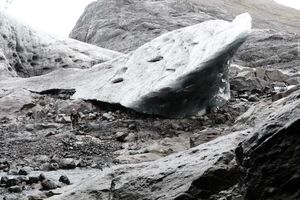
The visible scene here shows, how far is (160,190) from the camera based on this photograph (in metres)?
4.38

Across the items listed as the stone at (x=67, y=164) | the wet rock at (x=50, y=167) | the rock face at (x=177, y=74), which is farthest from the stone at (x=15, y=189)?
the rock face at (x=177, y=74)

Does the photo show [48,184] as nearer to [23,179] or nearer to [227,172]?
[23,179]

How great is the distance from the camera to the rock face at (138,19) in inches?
1186

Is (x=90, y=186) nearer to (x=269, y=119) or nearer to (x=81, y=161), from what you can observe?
(x=269, y=119)

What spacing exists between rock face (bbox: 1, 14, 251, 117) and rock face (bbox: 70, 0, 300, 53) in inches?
579

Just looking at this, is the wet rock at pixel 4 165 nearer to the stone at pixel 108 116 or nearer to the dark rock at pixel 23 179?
the dark rock at pixel 23 179

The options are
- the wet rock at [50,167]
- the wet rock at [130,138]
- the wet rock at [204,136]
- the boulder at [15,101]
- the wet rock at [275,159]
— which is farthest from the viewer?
the boulder at [15,101]

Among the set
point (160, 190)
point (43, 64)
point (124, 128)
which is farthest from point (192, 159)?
point (43, 64)

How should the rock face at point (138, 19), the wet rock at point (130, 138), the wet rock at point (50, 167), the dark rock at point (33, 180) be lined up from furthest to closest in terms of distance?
the rock face at point (138, 19) → the wet rock at point (130, 138) → the wet rock at point (50, 167) → the dark rock at point (33, 180)

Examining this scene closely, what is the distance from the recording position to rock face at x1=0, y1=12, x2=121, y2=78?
19125 millimetres

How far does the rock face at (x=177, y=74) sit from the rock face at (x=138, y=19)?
48.2 ft

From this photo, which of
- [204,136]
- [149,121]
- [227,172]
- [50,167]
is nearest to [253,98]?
[149,121]

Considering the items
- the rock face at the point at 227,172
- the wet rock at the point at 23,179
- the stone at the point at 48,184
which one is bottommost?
the wet rock at the point at 23,179

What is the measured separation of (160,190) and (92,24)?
99.0 ft
